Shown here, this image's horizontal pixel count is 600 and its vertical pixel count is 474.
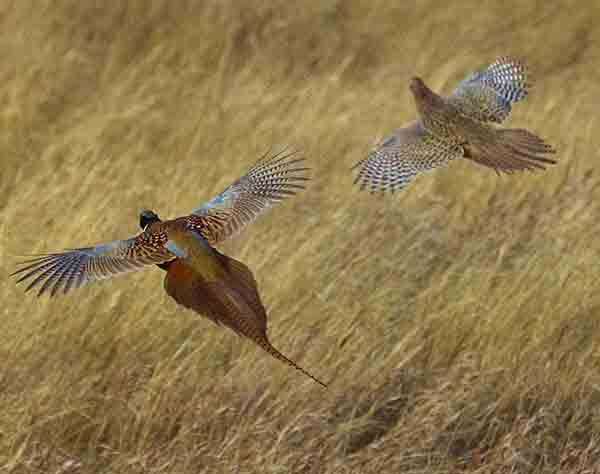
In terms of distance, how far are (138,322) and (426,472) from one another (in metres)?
0.91

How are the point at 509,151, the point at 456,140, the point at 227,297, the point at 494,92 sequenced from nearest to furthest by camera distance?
the point at 227,297, the point at 509,151, the point at 456,140, the point at 494,92

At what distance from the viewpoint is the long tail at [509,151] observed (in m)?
2.75

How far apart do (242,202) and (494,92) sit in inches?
30.0

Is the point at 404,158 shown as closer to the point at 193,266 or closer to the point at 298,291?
the point at 193,266

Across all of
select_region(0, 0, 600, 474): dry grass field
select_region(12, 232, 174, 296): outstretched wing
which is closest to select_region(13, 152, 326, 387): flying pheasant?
select_region(12, 232, 174, 296): outstretched wing

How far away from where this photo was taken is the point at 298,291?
423cm

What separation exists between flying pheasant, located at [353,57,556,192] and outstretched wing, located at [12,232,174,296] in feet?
2.01

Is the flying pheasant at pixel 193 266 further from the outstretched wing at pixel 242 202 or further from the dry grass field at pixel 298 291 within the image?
the dry grass field at pixel 298 291

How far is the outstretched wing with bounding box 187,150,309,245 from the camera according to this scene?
270 cm

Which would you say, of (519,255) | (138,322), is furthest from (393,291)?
(138,322)

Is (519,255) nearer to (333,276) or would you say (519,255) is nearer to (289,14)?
(333,276)

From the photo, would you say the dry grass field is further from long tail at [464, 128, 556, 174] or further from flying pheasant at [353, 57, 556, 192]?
long tail at [464, 128, 556, 174]

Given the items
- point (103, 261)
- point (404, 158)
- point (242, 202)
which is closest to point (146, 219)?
point (103, 261)

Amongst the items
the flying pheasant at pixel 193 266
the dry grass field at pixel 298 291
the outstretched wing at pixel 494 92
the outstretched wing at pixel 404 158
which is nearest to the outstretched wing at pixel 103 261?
the flying pheasant at pixel 193 266
